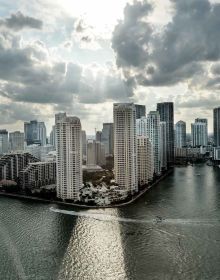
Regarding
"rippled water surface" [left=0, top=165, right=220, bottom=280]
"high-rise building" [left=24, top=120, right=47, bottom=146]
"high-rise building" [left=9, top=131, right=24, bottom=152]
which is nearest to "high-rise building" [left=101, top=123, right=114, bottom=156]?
"high-rise building" [left=9, top=131, right=24, bottom=152]

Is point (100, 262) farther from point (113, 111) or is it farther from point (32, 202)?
point (113, 111)

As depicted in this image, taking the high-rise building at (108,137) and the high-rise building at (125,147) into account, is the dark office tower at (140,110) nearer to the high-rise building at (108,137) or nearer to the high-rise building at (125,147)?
the high-rise building at (108,137)

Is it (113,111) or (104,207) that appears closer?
(104,207)

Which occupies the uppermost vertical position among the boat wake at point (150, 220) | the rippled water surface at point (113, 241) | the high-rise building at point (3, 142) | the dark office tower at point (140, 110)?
the dark office tower at point (140, 110)

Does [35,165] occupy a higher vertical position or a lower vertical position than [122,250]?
higher

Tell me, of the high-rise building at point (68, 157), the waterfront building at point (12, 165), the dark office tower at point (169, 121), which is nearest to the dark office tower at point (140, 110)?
the dark office tower at point (169, 121)

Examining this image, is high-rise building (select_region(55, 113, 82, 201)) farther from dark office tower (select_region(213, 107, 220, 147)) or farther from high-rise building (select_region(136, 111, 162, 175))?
dark office tower (select_region(213, 107, 220, 147))

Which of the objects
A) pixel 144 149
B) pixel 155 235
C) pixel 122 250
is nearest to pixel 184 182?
pixel 144 149

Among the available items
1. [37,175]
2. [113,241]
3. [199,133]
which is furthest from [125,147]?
[199,133]
